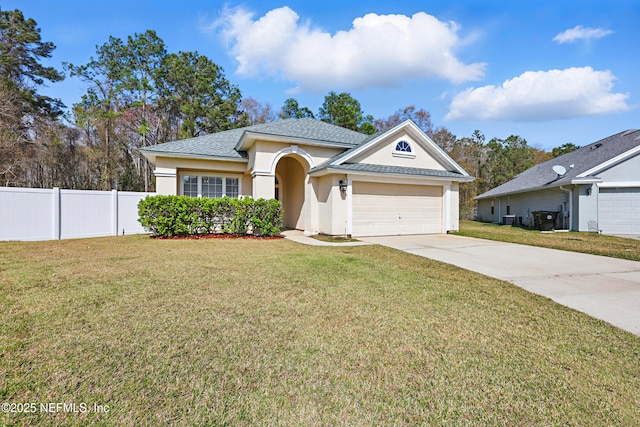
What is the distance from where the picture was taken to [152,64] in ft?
93.2

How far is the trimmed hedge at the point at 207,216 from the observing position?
10.6 meters

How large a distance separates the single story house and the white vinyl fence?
1.94 meters

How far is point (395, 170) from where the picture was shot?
12.9 meters

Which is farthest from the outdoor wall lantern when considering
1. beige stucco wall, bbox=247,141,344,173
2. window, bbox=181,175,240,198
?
window, bbox=181,175,240,198

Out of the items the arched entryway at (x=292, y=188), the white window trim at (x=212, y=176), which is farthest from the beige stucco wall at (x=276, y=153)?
the white window trim at (x=212, y=176)

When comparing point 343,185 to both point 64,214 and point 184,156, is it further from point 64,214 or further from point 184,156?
point 64,214

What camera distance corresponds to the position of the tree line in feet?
72.1

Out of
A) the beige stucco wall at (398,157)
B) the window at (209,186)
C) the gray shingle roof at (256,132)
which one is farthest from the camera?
the window at (209,186)

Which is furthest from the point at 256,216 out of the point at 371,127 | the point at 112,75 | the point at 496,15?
the point at 112,75

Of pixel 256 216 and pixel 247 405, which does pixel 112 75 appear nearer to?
pixel 256 216

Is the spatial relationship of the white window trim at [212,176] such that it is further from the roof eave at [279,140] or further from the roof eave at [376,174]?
the roof eave at [376,174]

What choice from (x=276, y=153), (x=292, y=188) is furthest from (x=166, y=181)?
(x=292, y=188)

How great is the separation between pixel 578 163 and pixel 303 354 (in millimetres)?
22667

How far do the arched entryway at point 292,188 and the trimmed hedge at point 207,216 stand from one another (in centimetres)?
308
